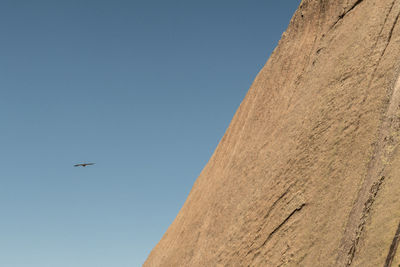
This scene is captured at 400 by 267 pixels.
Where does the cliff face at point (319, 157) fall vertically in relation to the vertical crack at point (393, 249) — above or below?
above

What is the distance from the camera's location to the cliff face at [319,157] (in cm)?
669

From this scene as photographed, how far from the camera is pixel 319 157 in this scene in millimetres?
8156

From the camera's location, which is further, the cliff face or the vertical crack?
Result: the cliff face

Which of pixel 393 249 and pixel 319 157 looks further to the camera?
pixel 319 157

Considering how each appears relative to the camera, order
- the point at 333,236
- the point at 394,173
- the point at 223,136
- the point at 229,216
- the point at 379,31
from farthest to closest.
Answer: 1. the point at 223,136
2. the point at 229,216
3. the point at 379,31
4. the point at 333,236
5. the point at 394,173

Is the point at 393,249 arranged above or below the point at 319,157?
below

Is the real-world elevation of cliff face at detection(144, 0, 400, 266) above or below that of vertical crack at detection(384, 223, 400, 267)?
above

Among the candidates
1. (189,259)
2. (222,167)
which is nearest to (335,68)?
(222,167)

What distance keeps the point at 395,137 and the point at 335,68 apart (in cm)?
275

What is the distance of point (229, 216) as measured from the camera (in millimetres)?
10422

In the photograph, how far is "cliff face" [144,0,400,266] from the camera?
669 cm

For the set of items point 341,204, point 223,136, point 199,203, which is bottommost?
point 341,204

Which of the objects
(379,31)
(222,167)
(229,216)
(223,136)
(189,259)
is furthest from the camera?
(223,136)

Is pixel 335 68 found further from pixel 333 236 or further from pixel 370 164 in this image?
pixel 333 236
